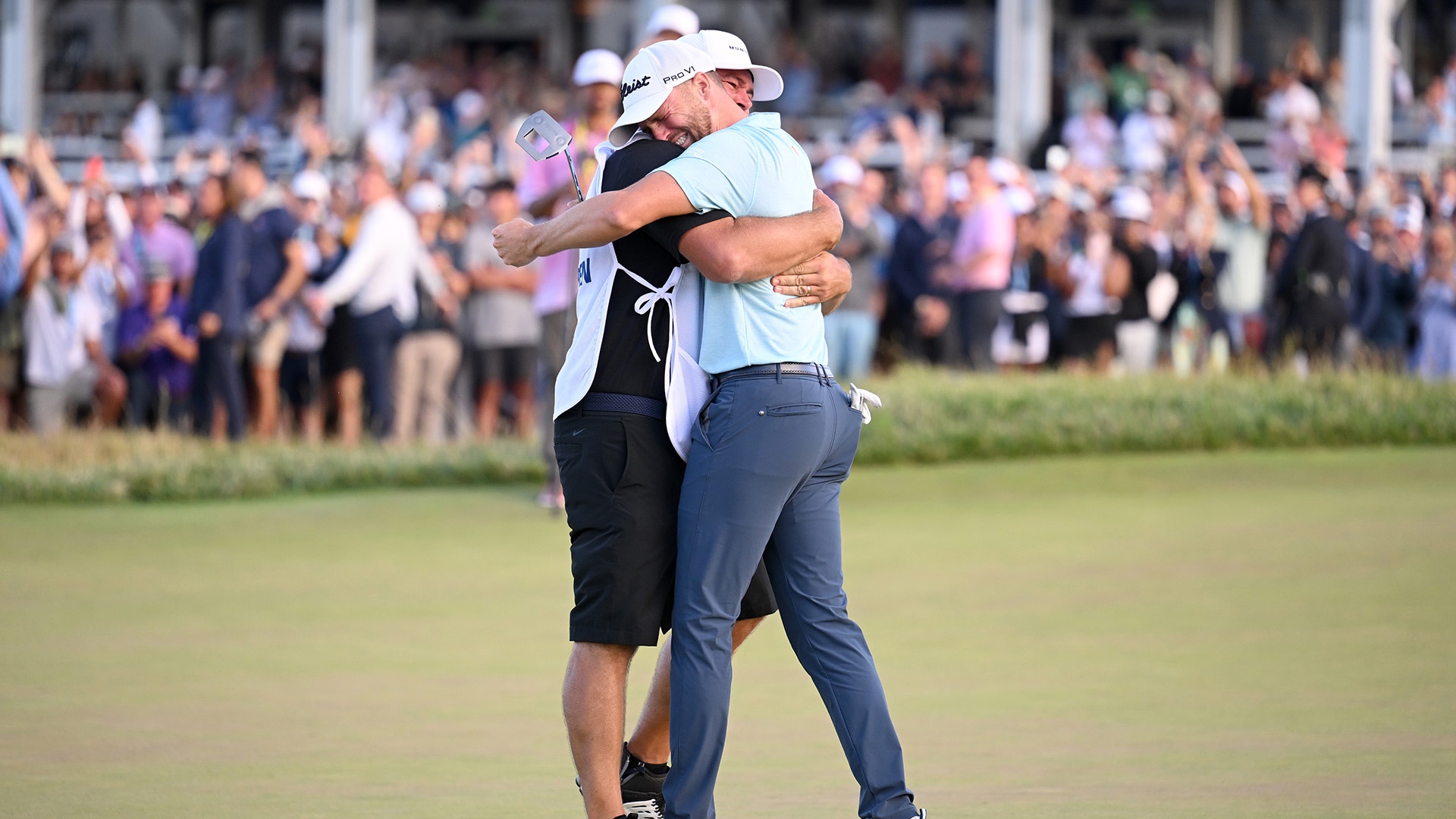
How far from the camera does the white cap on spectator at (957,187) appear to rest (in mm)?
16219

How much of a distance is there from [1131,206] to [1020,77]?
24.6ft

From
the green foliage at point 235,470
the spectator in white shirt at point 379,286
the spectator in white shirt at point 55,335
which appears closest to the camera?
the green foliage at point 235,470

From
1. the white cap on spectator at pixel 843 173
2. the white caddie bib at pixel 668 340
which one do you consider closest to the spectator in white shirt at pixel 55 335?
the white cap on spectator at pixel 843 173

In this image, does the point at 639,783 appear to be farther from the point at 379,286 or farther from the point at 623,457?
the point at 379,286

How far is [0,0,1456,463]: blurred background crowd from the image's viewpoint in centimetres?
1359

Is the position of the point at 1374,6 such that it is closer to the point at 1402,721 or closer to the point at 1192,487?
the point at 1192,487

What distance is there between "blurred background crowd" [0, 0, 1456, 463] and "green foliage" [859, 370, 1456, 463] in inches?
64.8

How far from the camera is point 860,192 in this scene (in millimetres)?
15641

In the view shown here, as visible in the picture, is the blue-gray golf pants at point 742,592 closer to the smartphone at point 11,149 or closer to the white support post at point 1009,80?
the smartphone at point 11,149

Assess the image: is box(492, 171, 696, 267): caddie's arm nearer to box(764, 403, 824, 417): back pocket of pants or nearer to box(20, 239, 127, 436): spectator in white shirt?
box(764, 403, 824, 417): back pocket of pants

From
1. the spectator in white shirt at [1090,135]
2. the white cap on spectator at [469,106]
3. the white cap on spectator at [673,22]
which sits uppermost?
the white cap on spectator at [469,106]

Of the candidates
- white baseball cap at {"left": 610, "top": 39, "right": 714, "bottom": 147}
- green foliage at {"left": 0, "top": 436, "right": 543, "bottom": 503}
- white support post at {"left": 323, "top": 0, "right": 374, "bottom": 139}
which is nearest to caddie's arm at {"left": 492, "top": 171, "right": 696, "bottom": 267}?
white baseball cap at {"left": 610, "top": 39, "right": 714, "bottom": 147}

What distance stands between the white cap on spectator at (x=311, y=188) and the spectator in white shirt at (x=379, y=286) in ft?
5.99

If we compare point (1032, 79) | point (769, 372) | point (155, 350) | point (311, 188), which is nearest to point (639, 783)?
point (769, 372)
